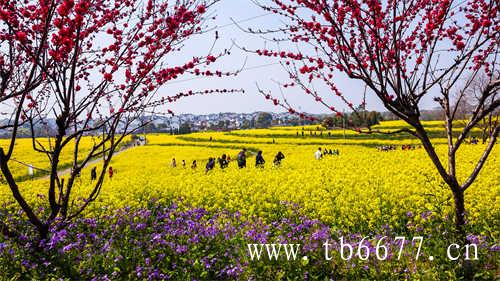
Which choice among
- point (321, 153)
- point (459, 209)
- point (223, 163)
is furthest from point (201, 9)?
point (321, 153)

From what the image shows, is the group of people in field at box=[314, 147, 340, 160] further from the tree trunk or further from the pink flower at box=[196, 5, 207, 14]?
the pink flower at box=[196, 5, 207, 14]

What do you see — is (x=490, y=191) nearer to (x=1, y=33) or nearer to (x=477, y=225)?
(x=477, y=225)

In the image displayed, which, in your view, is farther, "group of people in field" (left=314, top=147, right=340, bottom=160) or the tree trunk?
"group of people in field" (left=314, top=147, right=340, bottom=160)

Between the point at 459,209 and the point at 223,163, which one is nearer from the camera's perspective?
the point at 459,209

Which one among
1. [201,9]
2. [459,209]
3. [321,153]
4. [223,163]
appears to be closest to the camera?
[201,9]

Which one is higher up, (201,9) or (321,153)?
(201,9)

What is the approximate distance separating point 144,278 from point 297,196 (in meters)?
6.16

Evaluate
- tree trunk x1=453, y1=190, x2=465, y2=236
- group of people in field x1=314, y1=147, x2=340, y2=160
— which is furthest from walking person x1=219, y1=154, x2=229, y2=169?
tree trunk x1=453, y1=190, x2=465, y2=236

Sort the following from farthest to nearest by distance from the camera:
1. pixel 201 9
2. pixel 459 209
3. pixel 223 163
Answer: pixel 223 163 < pixel 459 209 < pixel 201 9

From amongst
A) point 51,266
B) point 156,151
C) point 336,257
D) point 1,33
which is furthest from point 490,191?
point 156,151

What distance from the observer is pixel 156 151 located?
4469cm

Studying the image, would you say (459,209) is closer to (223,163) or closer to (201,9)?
(201,9)

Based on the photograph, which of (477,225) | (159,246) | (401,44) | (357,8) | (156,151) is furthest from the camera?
(156,151)

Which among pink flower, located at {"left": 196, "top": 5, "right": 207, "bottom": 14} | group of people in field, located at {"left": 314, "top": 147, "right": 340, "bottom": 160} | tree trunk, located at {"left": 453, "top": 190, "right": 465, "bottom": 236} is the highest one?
pink flower, located at {"left": 196, "top": 5, "right": 207, "bottom": 14}
